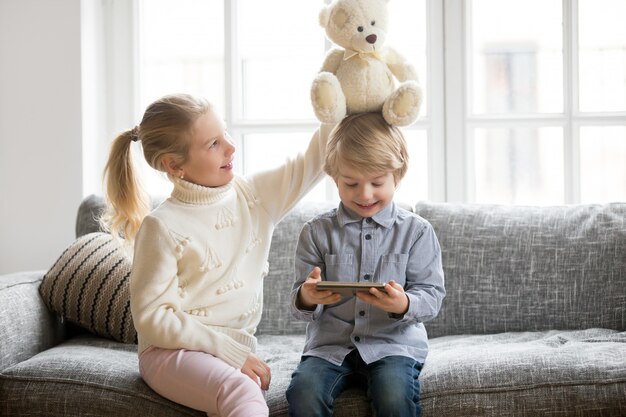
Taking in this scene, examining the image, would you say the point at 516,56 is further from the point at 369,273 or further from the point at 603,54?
the point at 369,273

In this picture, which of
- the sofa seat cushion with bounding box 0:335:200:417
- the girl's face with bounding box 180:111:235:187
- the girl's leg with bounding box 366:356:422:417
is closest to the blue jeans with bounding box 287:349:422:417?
the girl's leg with bounding box 366:356:422:417

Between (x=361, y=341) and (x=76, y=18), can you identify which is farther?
(x=76, y=18)

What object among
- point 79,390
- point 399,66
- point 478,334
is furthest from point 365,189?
point 79,390

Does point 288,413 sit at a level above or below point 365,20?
below

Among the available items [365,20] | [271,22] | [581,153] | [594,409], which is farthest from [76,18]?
[594,409]

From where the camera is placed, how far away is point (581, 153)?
9.90 ft

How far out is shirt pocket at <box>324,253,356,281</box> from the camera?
2.10m

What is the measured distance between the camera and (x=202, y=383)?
192 centimetres

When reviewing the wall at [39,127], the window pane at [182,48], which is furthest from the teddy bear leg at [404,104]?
the wall at [39,127]

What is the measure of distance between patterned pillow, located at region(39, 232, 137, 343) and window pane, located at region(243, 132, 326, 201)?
0.83m

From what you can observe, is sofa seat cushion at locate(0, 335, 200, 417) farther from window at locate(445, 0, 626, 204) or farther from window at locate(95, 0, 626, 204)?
window at locate(445, 0, 626, 204)

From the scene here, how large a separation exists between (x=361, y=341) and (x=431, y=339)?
0.53 meters

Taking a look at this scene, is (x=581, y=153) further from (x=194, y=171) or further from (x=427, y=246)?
(x=194, y=171)

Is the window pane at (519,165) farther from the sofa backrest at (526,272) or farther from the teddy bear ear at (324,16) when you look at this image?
the teddy bear ear at (324,16)
